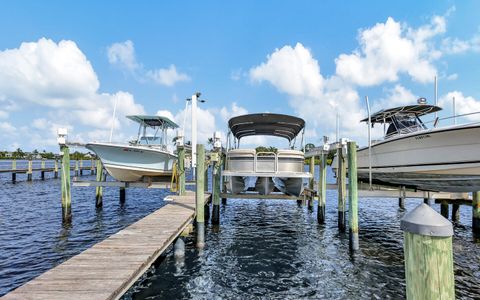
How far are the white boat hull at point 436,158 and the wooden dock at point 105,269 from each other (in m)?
8.24

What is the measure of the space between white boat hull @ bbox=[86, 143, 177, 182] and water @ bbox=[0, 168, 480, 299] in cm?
236

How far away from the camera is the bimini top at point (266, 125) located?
37.3ft

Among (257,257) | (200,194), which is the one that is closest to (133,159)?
(200,194)

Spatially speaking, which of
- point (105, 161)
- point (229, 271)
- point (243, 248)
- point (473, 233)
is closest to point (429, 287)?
point (229, 271)

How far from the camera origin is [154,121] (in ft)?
59.4

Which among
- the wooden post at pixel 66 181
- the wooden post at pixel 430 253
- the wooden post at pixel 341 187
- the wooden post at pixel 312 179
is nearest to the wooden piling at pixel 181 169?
the wooden post at pixel 66 181

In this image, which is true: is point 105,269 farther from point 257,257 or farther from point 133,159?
point 133,159

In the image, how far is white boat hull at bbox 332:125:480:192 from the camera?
838cm

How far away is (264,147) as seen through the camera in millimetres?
11820

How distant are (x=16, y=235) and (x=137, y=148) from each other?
236 inches

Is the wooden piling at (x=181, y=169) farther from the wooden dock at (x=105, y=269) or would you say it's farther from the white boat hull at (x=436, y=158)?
the white boat hull at (x=436, y=158)

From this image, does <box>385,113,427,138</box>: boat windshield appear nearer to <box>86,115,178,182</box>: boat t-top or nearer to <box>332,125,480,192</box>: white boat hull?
<box>332,125,480,192</box>: white boat hull

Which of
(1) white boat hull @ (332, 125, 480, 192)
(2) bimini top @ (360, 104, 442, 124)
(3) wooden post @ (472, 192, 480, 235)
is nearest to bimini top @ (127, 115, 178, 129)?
(2) bimini top @ (360, 104, 442, 124)

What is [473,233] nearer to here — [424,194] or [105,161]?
[424,194]
